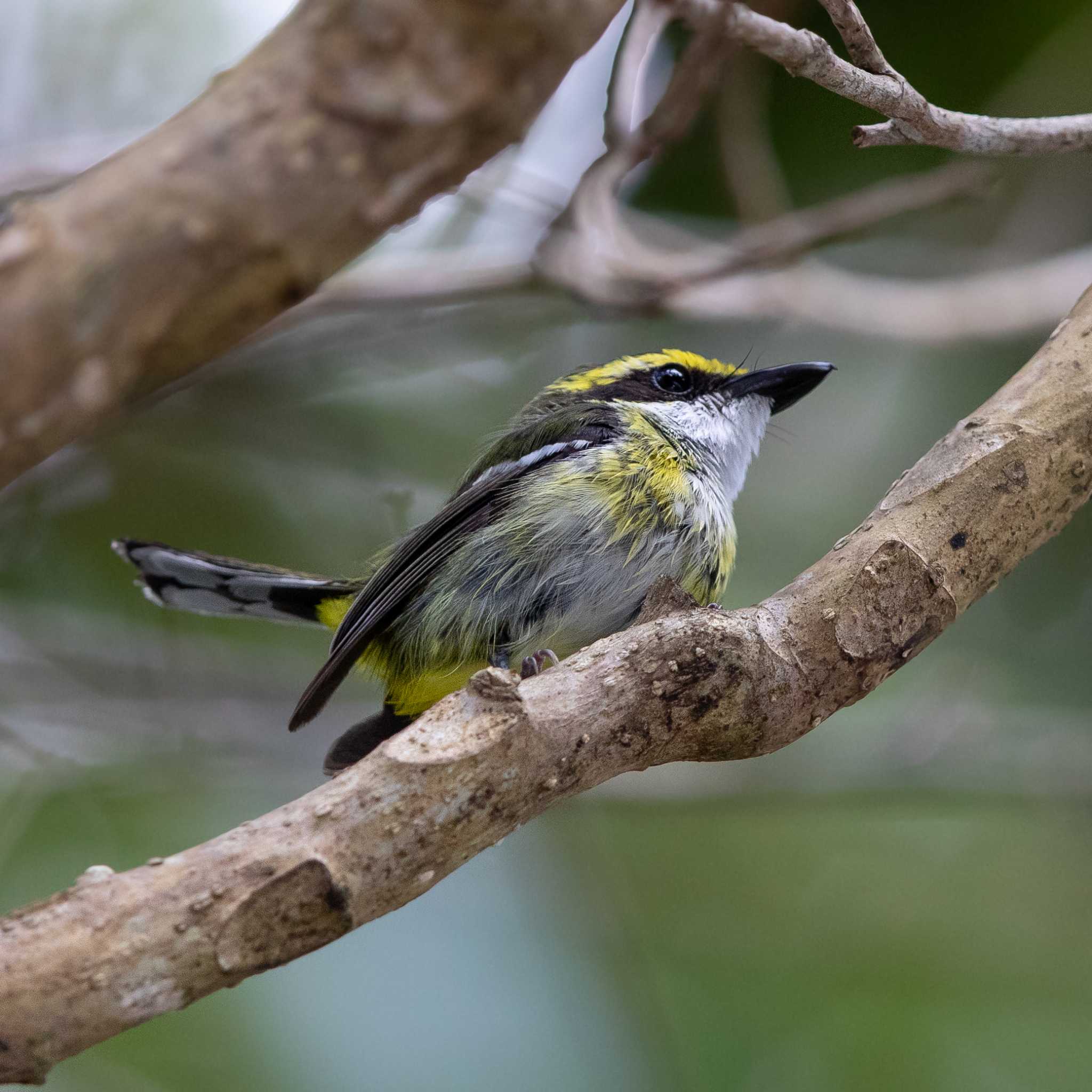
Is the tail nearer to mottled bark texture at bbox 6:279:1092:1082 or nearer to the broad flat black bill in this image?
the broad flat black bill

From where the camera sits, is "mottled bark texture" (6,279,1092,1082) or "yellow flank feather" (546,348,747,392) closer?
"mottled bark texture" (6,279,1092,1082)

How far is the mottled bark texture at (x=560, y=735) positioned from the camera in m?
1.70

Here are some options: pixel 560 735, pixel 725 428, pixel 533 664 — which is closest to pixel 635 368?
pixel 725 428

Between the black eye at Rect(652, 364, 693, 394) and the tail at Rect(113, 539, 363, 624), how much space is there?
1.19 m

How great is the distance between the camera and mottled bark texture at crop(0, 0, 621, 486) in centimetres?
215

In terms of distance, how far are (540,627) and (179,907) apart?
173cm

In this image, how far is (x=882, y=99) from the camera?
2.30 metres

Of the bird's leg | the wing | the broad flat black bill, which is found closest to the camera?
the bird's leg

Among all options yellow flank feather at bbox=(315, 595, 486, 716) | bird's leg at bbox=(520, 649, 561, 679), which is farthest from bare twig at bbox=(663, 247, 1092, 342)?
bird's leg at bbox=(520, 649, 561, 679)

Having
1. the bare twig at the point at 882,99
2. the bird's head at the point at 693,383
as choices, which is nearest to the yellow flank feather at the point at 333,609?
the bird's head at the point at 693,383

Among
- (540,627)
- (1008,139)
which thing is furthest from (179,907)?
(1008,139)

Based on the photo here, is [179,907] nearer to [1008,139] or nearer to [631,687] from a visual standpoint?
[631,687]

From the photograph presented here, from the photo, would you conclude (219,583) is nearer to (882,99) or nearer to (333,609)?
(333,609)

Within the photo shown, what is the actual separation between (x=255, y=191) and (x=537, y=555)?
1331mm
